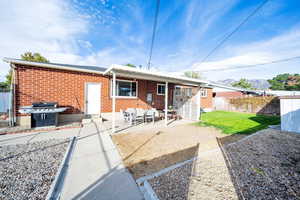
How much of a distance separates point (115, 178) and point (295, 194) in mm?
3050

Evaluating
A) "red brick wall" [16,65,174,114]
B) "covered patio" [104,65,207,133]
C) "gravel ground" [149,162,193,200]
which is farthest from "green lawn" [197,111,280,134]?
"red brick wall" [16,65,174,114]

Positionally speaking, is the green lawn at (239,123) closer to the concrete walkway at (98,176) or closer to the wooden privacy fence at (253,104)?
the wooden privacy fence at (253,104)

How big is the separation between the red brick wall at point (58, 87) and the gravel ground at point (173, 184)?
256 inches

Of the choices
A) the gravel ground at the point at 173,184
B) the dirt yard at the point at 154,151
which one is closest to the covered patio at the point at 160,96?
the dirt yard at the point at 154,151

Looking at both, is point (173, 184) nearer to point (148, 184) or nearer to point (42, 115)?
point (148, 184)

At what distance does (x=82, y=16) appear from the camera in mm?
7113

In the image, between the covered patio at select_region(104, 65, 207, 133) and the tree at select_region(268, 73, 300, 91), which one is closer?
the covered patio at select_region(104, 65, 207, 133)

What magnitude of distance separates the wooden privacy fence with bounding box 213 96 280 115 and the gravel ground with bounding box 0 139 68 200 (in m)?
16.1

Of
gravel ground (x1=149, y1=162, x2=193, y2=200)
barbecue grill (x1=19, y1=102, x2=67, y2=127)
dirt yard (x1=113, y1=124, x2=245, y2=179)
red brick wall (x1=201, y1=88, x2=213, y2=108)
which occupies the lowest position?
dirt yard (x1=113, y1=124, x2=245, y2=179)

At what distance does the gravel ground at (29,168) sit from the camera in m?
1.91

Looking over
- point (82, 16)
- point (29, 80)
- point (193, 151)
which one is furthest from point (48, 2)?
point (193, 151)

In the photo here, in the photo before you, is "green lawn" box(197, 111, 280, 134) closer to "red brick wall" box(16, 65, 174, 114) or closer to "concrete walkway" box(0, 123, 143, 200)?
"concrete walkway" box(0, 123, 143, 200)

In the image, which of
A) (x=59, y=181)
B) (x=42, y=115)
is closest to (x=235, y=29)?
(x=59, y=181)

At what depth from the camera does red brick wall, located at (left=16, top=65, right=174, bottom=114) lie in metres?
5.94
